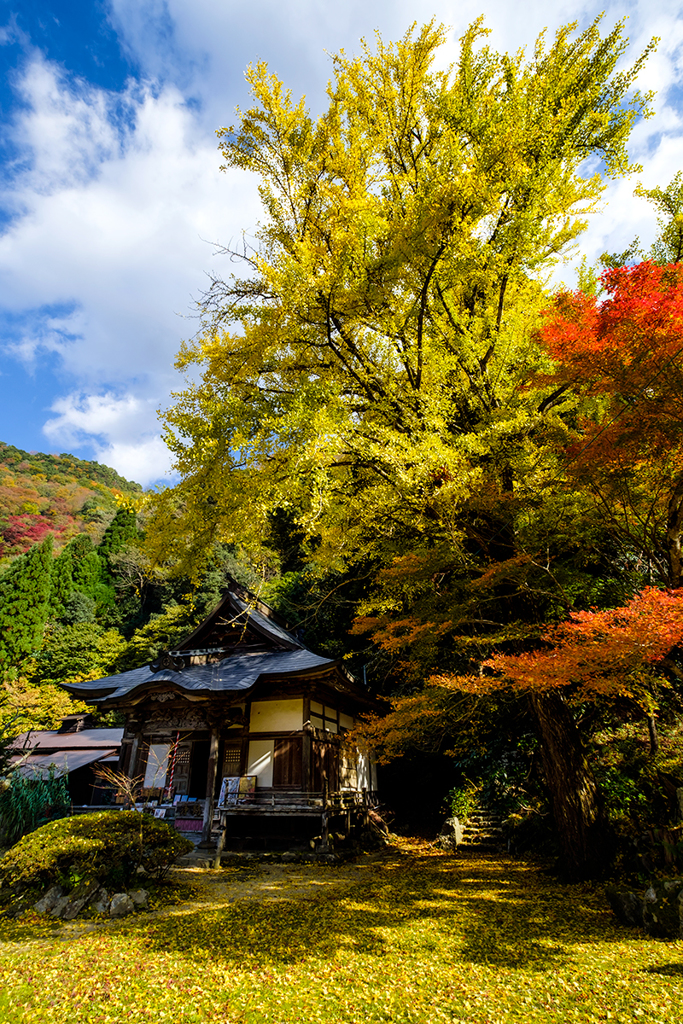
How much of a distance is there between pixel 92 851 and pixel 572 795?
7.02 metres

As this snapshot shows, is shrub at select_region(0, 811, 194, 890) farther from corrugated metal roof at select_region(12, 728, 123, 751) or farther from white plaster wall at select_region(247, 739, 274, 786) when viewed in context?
corrugated metal roof at select_region(12, 728, 123, 751)

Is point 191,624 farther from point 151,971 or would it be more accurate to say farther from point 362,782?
point 151,971

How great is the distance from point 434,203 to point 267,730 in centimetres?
1192

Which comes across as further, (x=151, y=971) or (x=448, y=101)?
(x=448, y=101)

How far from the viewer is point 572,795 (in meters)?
7.38

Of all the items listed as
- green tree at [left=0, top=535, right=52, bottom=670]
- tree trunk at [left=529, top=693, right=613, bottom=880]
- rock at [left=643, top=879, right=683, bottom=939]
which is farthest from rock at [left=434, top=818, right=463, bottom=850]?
green tree at [left=0, top=535, right=52, bottom=670]

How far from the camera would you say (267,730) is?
12398mm

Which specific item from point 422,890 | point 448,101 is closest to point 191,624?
point 422,890

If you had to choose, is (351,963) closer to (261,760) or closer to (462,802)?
(261,760)

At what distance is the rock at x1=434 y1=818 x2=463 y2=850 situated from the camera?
37.9 ft

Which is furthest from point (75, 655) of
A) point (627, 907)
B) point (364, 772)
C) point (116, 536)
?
point (627, 907)

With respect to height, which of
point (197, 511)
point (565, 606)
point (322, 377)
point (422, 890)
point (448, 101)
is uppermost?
point (448, 101)

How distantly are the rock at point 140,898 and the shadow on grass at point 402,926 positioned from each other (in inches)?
25.9

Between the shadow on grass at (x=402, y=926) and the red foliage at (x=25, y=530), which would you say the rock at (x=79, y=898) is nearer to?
the shadow on grass at (x=402, y=926)
